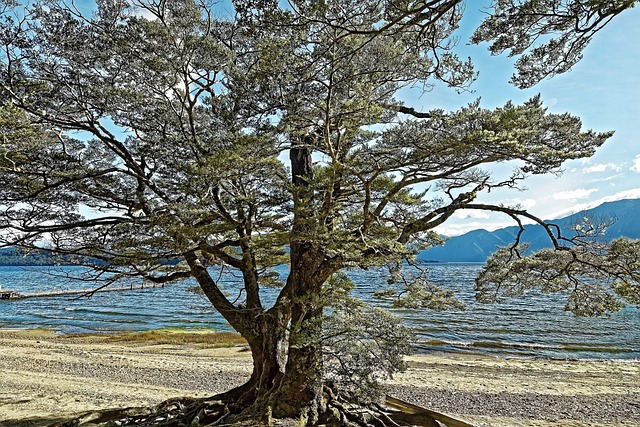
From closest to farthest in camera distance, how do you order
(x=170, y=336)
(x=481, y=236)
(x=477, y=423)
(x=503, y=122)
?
(x=503, y=122) < (x=477, y=423) < (x=170, y=336) < (x=481, y=236)

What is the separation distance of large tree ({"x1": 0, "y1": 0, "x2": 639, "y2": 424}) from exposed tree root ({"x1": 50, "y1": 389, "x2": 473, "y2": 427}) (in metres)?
0.18

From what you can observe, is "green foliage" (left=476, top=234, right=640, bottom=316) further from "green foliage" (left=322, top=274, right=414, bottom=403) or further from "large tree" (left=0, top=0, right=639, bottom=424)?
"green foliage" (left=322, top=274, right=414, bottom=403)

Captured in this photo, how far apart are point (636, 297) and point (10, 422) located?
8.03 metres

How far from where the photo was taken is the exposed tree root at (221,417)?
5156mm

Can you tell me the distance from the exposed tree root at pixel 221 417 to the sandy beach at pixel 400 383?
1.05 metres

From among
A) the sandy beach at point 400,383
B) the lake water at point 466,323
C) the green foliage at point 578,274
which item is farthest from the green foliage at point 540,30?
the lake water at point 466,323

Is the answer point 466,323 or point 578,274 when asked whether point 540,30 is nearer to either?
point 578,274

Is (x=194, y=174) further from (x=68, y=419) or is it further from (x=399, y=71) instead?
(x=68, y=419)

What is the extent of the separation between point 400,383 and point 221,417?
5.59m

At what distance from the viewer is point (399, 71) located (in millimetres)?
4781

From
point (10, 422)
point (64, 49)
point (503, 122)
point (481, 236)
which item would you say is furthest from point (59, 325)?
point (481, 236)

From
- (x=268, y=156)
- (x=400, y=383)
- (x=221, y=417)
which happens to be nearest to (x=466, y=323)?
(x=400, y=383)

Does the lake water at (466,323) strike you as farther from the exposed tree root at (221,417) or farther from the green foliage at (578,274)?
the green foliage at (578,274)

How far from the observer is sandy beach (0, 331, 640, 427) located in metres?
7.57
